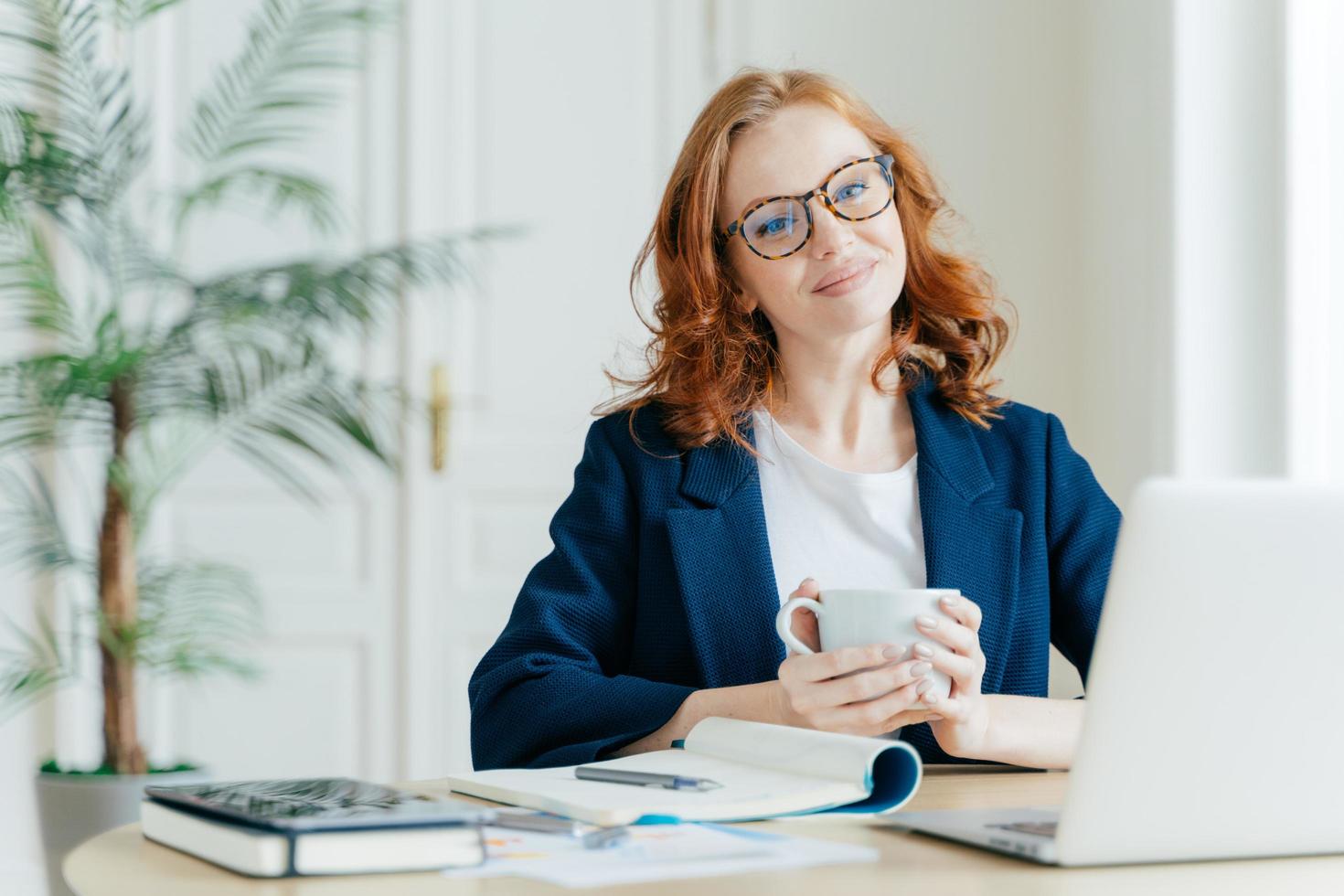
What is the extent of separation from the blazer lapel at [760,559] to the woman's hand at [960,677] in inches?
12.5

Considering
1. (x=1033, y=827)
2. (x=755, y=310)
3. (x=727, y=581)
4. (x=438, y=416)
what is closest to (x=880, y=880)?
(x=1033, y=827)

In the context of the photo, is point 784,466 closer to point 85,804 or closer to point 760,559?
point 760,559

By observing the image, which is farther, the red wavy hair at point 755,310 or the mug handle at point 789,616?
the red wavy hair at point 755,310

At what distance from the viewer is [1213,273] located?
2.70 meters

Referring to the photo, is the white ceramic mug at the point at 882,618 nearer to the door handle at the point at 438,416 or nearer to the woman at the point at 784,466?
the woman at the point at 784,466

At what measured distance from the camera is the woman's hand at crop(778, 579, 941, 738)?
3.28 ft

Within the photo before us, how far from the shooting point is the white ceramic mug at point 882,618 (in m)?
0.99

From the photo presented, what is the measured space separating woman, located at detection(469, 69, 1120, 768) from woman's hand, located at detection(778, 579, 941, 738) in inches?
8.8

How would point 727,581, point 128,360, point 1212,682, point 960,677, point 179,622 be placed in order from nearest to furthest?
point 1212,682 < point 960,677 < point 727,581 < point 128,360 < point 179,622

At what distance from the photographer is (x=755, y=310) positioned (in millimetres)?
1682

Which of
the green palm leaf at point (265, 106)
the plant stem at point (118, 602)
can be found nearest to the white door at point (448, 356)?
the green palm leaf at point (265, 106)

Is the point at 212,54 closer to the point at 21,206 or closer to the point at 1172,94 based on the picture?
the point at 21,206

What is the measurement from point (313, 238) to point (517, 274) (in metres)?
0.49

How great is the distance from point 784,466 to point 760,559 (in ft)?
0.49
